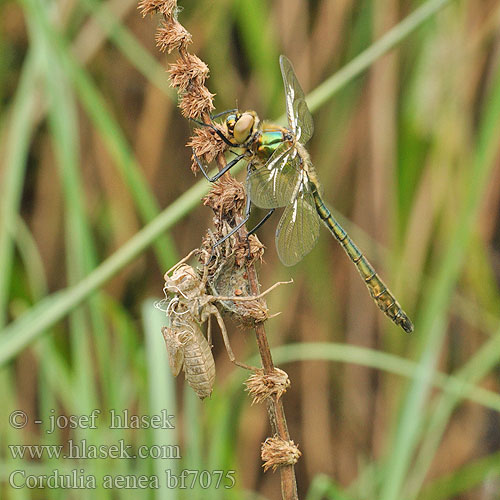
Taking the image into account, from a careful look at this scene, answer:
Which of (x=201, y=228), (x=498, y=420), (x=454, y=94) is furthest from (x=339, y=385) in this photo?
(x=454, y=94)

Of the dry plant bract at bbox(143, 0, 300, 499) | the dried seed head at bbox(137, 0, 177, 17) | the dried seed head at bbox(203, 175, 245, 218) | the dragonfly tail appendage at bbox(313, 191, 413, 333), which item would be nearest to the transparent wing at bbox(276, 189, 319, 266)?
the dragonfly tail appendage at bbox(313, 191, 413, 333)

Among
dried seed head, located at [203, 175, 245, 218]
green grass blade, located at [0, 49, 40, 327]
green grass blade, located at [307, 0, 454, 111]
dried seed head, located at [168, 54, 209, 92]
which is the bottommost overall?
dried seed head, located at [203, 175, 245, 218]

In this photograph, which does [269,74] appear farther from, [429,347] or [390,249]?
[429,347]

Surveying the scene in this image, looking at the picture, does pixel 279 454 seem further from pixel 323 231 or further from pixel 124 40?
pixel 323 231

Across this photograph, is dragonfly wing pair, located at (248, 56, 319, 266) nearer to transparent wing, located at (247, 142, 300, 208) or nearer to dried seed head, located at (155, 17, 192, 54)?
transparent wing, located at (247, 142, 300, 208)

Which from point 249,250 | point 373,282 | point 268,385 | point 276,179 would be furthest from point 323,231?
point 268,385

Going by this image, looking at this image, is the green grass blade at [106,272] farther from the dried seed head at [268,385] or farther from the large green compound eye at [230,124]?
the dried seed head at [268,385]

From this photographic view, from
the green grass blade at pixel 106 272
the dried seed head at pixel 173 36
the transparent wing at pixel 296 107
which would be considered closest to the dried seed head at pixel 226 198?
the dried seed head at pixel 173 36
